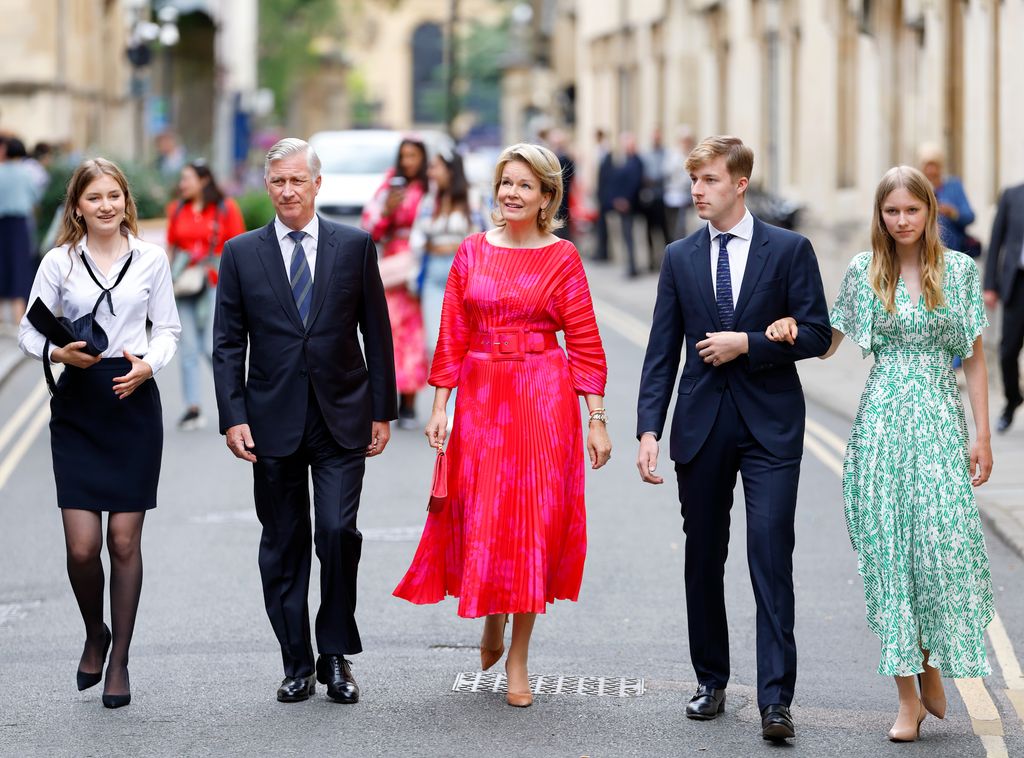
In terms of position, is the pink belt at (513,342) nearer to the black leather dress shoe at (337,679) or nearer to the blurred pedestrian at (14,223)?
the black leather dress shoe at (337,679)

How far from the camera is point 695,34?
37.2 m

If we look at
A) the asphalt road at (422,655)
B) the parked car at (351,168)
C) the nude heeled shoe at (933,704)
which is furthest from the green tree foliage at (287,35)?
the nude heeled shoe at (933,704)

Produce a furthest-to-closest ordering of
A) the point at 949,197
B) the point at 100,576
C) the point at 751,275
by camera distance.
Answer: the point at 949,197 → the point at 100,576 → the point at 751,275

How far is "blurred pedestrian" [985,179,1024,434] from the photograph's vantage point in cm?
1269

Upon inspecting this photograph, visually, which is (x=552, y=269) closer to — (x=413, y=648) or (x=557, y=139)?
(x=413, y=648)

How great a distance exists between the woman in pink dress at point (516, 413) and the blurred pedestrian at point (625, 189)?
844 inches

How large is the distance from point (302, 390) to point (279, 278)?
0.37m

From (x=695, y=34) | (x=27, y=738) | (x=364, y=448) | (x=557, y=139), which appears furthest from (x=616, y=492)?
(x=695, y=34)

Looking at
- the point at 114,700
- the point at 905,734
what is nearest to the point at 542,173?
the point at 905,734

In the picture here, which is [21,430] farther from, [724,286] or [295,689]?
[724,286]

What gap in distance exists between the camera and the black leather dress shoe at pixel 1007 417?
13.2 metres

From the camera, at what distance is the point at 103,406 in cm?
656

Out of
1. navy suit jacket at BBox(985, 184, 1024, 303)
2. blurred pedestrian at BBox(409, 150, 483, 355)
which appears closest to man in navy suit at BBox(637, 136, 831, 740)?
blurred pedestrian at BBox(409, 150, 483, 355)

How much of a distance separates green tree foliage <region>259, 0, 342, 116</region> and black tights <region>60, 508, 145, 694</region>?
6312 centimetres
